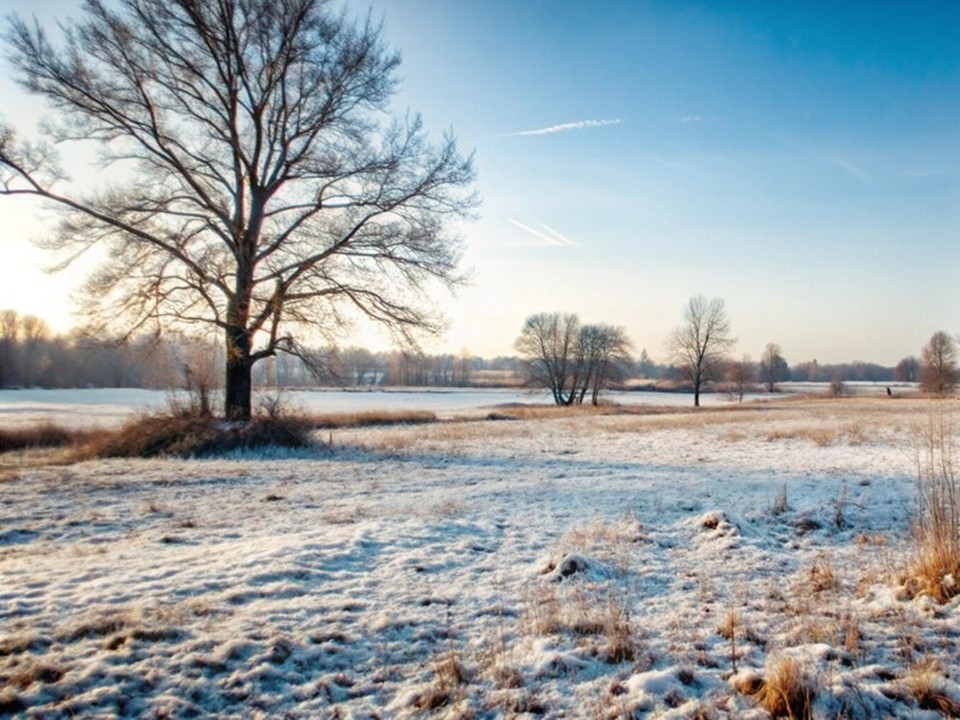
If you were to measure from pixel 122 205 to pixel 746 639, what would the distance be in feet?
59.0

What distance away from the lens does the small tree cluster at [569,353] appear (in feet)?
199

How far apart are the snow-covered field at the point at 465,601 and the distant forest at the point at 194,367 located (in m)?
6.96

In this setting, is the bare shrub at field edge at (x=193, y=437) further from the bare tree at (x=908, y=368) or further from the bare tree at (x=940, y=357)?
the bare tree at (x=908, y=368)

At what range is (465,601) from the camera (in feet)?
15.8

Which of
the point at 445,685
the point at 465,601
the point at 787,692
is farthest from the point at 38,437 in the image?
the point at 787,692

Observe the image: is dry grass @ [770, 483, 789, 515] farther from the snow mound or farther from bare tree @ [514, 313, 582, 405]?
bare tree @ [514, 313, 582, 405]

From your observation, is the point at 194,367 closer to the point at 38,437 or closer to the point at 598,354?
the point at 38,437

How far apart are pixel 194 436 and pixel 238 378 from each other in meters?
2.34

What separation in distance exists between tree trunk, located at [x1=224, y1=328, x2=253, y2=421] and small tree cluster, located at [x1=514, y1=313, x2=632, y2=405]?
149 ft

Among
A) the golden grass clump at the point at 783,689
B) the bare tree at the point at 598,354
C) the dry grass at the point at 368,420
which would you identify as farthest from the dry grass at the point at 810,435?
the bare tree at the point at 598,354

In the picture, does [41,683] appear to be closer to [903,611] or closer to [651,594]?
[651,594]

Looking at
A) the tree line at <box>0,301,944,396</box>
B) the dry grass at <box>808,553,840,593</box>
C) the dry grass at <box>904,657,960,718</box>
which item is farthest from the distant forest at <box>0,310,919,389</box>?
the dry grass at <box>904,657,960,718</box>

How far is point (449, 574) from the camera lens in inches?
Answer: 217

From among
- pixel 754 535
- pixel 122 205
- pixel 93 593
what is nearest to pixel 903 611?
pixel 754 535
